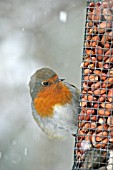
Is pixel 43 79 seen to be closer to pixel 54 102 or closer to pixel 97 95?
pixel 54 102

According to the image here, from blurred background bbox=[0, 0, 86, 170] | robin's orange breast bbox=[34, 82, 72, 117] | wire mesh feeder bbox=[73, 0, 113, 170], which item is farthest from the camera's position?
blurred background bbox=[0, 0, 86, 170]

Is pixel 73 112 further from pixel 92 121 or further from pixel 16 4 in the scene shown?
pixel 16 4

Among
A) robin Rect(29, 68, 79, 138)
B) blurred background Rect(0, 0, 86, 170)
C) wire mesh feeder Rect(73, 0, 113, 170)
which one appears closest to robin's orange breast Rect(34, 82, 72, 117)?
robin Rect(29, 68, 79, 138)

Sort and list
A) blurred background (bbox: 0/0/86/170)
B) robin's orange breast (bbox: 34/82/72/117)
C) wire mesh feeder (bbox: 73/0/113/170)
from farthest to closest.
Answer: blurred background (bbox: 0/0/86/170) → robin's orange breast (bbox: 34/82/72/117) → wire mesh feeder (bbox: 73/0/113/170)

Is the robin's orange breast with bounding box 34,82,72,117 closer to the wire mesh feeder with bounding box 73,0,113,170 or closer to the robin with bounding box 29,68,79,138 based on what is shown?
the robin with bounding box 29,68,79,138

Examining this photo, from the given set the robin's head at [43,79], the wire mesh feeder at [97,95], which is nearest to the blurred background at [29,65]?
the robin's head at [43,79]
